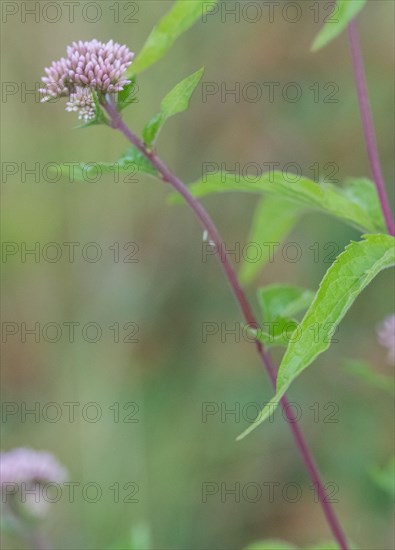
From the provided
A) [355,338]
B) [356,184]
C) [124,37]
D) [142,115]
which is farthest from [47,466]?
[124,37]

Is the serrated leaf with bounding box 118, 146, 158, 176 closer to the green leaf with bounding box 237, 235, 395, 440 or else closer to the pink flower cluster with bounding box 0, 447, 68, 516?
the green leaf with bounding box 237, 235, 395, 440

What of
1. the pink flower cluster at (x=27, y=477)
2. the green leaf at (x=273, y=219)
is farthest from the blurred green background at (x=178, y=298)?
the green leaf at (x=273, y=219)

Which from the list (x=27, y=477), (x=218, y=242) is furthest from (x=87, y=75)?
(x=27, y=477)

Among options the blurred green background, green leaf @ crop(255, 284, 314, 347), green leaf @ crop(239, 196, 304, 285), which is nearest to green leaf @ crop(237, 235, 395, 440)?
green leaf @ crop(255, 284, 314, 347)

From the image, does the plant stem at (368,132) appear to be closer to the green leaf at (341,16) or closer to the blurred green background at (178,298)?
the green leaf at (341,16)

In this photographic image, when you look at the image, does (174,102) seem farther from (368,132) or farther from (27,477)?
(27,477)

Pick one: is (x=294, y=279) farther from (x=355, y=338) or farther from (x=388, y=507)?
(x=388, y=507)

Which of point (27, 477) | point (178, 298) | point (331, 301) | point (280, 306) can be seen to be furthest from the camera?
point (178, 298)
